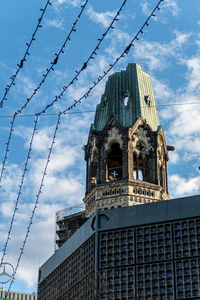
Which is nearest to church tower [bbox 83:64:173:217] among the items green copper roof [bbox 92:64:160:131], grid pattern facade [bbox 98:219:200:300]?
green copper roof [bbox 92:64:160:131]

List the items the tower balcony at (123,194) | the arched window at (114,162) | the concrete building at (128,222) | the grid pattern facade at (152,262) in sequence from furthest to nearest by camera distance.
Result: the arched window at (114,162)
the tower balcony at (123,194)
the concrete building at (128,222)
the grid pattern facade at (152,262)

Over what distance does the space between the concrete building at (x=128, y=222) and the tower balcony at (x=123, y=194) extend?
0.31ft

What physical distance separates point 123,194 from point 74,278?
33.6ft

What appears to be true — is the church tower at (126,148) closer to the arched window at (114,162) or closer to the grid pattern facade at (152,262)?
the arched window at (114,162)

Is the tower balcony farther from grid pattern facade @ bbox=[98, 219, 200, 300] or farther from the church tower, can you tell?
grid pattern facade @ bbox=[98, 219, 200, 300]

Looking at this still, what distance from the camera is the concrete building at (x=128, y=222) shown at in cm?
5300

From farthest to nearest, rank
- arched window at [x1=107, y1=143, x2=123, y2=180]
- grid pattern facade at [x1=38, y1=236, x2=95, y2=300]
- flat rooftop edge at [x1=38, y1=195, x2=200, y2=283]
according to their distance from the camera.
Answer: arched window at [x1=107, y1=143, x2=123, y2=180]
grid pattern facade at [x1=38, y1=236, x2=95, y2=300]
flat rooftop edge at [x1=38, y1=195, x2=200, y2=283]

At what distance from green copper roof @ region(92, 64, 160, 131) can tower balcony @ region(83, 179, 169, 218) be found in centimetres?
695

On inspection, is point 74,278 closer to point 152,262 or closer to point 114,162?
point 152,262

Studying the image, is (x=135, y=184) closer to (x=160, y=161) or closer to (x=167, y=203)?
(x=160, y=161)

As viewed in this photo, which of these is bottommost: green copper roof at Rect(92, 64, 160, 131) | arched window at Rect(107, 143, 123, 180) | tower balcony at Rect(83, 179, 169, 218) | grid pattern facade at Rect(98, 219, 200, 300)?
grid pattern facade at Rect(98, 219, 200, 300)

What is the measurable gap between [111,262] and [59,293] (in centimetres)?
877

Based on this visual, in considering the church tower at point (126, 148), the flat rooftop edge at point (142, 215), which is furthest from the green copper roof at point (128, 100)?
the flat rooftop edge at point (142, 215)

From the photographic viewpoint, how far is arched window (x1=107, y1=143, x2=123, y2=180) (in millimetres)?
70312
